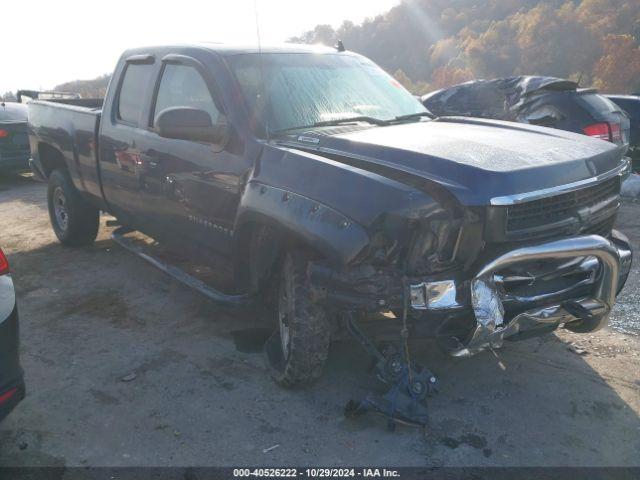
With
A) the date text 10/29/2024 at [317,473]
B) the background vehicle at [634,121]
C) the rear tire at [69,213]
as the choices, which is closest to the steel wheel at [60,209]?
the rear tire at [69,213]

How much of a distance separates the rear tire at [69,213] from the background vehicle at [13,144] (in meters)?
4.36

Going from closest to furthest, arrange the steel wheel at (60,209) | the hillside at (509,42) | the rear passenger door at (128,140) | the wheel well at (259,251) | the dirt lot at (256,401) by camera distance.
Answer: the dirt lot at (256,401), the wheel well at (259,251), the rear passenger door at (128,140), the steel wheel at (60,209), the hillside at (509,42)

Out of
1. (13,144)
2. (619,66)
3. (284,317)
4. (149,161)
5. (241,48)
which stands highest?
(241,48)

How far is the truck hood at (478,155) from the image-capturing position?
2.74 metres

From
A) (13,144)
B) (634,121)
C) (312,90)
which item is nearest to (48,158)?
(312,90)

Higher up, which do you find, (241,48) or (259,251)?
(241,48)

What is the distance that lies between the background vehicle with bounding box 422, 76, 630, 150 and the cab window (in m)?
4.88

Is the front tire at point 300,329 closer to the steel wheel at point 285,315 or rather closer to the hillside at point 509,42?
the steel wheel at point 285,315

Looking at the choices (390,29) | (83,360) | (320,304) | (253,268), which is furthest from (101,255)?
(390,29)

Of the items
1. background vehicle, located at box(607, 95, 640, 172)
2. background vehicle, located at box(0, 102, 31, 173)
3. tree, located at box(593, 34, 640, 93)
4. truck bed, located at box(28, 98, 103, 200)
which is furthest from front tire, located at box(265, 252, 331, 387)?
tree, located at box(593, 34, 640, 93)

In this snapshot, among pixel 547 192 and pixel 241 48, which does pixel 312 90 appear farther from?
pixel 547 192

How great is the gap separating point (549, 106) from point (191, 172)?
5257mm

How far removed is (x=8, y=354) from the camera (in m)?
2.60

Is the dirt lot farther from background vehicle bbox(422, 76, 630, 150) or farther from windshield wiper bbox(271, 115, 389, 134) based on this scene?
background vehicle bbox(422, 76, 630, 150)
